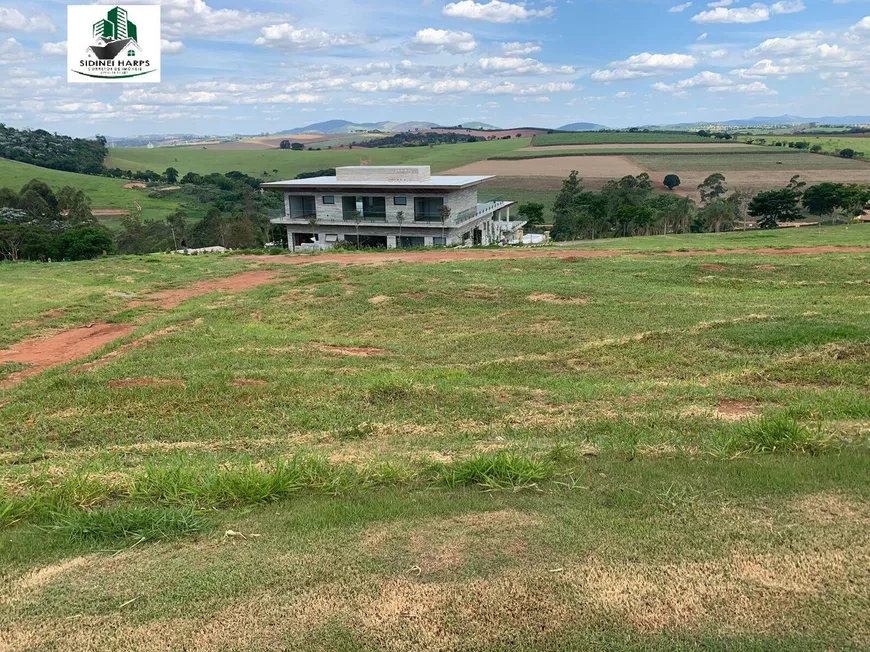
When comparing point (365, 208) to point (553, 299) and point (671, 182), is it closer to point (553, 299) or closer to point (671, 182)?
point (553, 299)

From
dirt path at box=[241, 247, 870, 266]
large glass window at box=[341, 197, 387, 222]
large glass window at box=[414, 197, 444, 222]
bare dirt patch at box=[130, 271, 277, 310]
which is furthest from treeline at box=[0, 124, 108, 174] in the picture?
bare dirt patch at box=[130, 271, 277, 310]

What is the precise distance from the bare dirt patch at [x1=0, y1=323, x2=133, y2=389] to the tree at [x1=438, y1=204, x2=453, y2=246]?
26.9 meters

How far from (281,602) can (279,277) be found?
1827cm

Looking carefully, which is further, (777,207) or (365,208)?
(777,207)

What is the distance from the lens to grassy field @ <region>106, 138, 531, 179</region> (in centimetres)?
10875

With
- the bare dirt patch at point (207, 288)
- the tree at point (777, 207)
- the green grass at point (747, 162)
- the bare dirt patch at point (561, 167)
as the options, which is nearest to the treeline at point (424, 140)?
the bare dirt patch at point (561, 167)

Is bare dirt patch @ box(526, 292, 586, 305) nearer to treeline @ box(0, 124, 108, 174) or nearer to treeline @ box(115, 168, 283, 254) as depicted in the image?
treeline @ box(115, 168, 283, 254)

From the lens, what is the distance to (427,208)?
41031 mm

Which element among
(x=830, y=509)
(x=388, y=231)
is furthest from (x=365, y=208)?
(x=830, y=509)

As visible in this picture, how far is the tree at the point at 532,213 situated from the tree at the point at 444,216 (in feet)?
54.4

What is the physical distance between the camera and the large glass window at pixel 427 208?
4062cm

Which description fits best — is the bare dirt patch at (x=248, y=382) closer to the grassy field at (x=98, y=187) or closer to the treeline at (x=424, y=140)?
the grassy field at (x=98, y=187)

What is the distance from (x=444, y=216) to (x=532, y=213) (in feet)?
58.5

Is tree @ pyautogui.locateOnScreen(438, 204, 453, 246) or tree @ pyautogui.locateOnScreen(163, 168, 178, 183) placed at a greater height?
tree @ pyautogui.locateOnScreen(163, 168, 178, 183)
